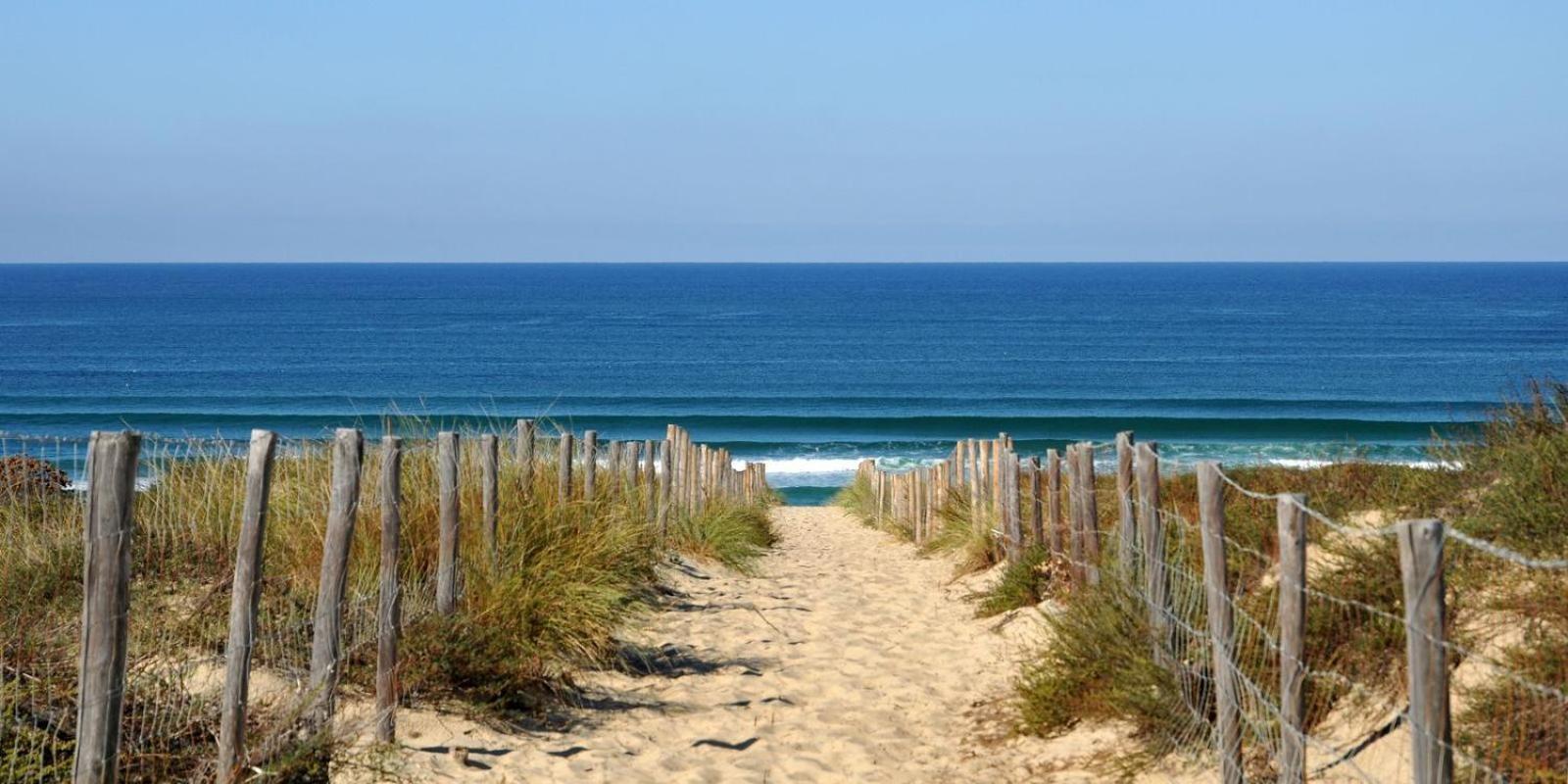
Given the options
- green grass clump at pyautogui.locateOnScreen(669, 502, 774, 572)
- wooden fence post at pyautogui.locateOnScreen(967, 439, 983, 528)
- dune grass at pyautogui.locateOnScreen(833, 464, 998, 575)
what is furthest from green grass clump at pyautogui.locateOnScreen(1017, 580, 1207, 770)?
green grass clump at pyautogui.locateOnScreen(669, 502, 774, 572)

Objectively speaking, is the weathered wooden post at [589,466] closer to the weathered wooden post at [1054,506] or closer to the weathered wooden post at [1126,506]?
the weathered wooden post at [1054,506]

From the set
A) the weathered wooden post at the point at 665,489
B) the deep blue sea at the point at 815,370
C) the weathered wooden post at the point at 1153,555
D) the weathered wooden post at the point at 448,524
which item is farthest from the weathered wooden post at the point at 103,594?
the weathered wooden post at the point at 665,489

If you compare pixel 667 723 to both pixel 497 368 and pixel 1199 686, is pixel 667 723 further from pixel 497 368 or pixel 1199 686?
pixel 497 368

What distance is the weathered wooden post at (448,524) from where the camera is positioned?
717 centimetres

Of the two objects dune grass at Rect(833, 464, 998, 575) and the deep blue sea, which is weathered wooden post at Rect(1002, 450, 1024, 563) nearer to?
dune grass at Rect(833, 464, 998, 575)

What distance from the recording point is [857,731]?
24.5 ft

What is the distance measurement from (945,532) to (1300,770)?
10.5 meters

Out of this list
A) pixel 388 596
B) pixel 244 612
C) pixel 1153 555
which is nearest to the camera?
pixel 244 612

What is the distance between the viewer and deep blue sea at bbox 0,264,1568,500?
1726 inches

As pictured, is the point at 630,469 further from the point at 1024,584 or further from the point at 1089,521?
the point at 1089,521

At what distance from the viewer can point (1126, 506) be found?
791 cm

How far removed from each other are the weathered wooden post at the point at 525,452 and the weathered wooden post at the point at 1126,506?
3.92m

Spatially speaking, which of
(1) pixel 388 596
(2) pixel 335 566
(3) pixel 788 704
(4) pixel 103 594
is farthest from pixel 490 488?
(4) pixel 103 594

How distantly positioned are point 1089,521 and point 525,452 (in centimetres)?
389
